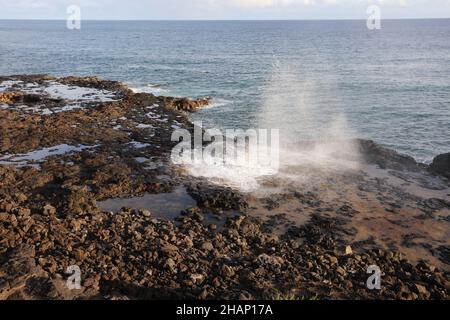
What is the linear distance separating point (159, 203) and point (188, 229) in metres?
3.48

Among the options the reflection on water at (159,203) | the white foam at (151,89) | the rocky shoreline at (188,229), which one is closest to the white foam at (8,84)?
the white foam at (151,89)

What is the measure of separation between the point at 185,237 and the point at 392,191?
12936 millimetres

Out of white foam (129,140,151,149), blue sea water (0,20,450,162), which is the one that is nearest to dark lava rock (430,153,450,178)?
blue sea water (0,20,450,162)

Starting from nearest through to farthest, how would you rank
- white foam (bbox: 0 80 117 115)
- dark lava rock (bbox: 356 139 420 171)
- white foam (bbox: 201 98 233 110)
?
dark lava rock (bbox: 356 139 420 171)
white foam (bbox: 0 80 117 115)
white foam (bbox: 201 98 233 110)

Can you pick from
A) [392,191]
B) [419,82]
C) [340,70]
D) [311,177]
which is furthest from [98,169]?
[340,70]

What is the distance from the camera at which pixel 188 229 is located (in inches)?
732

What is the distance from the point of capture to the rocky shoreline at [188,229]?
14.0 metres

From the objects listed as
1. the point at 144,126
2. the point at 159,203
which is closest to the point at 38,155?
the point at 144,126

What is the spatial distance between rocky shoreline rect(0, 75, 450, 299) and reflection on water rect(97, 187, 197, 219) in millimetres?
204

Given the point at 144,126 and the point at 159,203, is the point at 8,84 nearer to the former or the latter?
the point at 144,126

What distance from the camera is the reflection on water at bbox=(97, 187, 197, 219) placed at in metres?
20.5

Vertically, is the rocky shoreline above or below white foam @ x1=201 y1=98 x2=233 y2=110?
below

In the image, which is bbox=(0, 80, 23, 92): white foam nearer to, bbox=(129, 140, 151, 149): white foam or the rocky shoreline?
the rocky shoreline

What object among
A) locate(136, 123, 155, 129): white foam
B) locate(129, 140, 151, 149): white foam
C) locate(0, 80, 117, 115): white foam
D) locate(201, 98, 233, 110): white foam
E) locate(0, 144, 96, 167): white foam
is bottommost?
locate(0, 144, 96, 167): white foam
